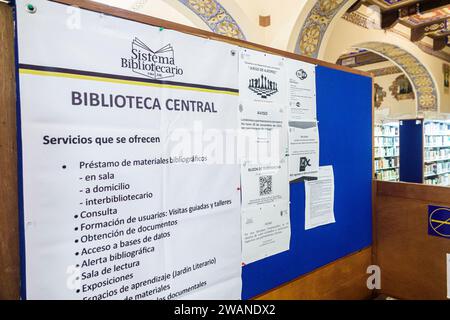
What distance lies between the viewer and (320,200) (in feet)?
5.89

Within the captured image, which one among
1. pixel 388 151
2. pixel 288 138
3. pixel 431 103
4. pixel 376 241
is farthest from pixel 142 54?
pixel 431 103

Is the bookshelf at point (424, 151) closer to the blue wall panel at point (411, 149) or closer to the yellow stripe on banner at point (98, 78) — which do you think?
the blue wall panel at point (411, 149)

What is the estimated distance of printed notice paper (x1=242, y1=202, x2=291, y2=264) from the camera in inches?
56.7

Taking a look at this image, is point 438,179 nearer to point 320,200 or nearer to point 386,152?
point 386,152

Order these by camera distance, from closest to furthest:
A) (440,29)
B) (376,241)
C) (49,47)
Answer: (49,47) < (376,241) < (440,29)

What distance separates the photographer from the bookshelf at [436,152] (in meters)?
7.24

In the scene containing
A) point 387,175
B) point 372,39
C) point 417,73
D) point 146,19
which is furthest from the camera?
point 417,73

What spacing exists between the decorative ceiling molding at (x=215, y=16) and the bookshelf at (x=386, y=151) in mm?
4742

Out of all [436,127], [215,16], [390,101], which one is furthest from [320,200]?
[390,101]

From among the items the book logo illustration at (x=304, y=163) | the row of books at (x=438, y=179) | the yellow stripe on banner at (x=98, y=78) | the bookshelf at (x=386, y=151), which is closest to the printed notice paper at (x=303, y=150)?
the book logo illustration at (x=304, y=163)

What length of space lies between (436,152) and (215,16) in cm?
674

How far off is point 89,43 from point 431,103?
34.0ft

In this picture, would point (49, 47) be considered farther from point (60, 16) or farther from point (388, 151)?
point (388, 151)
